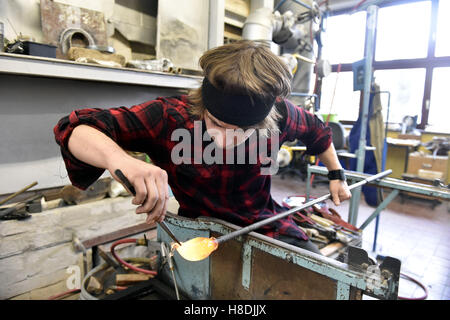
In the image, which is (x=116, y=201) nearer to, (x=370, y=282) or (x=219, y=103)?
(x=219, y=103)

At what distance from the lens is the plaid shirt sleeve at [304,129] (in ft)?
4.97

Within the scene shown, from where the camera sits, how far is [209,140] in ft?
4.27

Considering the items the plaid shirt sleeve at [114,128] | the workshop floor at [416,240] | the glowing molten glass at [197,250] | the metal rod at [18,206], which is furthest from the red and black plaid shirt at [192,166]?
the workshop floor at [416,240]

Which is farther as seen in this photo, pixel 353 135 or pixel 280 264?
pixel 353 135

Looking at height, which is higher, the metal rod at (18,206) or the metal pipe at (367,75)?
the metal pipe at (367,75)

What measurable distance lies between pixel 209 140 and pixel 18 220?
1576 mm

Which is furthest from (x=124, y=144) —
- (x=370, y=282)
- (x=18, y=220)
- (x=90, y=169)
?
(x=18, y=220)

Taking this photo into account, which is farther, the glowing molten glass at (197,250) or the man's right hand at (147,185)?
the glowing molten glass at (197,250)

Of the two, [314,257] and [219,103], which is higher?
[219,103]

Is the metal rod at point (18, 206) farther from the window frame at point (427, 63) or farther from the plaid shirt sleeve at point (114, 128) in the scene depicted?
the window frame at point (427, 63)

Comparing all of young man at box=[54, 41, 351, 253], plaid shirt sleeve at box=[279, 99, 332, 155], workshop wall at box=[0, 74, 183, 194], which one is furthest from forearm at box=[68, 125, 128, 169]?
workshop wall at box=[0, 74, 183, 194]
